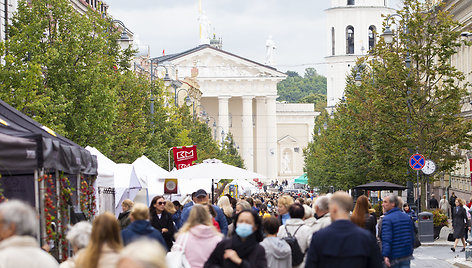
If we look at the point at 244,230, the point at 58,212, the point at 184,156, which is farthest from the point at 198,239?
the point at 184,156

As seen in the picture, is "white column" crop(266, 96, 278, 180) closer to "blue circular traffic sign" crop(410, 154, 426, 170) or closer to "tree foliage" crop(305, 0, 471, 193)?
"tree foliage" crop(305, 0, 471, 193)

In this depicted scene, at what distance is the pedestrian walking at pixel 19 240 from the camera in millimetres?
7035

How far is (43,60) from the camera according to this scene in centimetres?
3025

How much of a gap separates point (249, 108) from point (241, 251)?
147 meters

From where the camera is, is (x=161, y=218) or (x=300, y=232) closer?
(x=300, y=232)

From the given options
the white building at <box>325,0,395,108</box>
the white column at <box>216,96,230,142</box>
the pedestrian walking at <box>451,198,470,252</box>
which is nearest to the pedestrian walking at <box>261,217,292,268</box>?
the pedestrian walking at <box>451,198,470,252</box>

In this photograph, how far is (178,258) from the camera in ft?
34.1

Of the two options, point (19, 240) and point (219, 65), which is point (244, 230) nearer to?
point (19, 240)

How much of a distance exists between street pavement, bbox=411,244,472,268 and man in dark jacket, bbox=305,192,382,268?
1395 centimetres

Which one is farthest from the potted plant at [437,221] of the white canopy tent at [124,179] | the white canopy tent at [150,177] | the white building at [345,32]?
the white building at [345,32]

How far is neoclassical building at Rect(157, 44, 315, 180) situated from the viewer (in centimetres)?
14750

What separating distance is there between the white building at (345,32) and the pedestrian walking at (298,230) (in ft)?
426

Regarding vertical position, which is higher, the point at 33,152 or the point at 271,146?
the point at 33,152

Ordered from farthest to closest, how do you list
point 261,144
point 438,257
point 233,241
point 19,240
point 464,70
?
point 261,144 < point 464,70 < point 438,257 < point 233,241 < point 19,240
